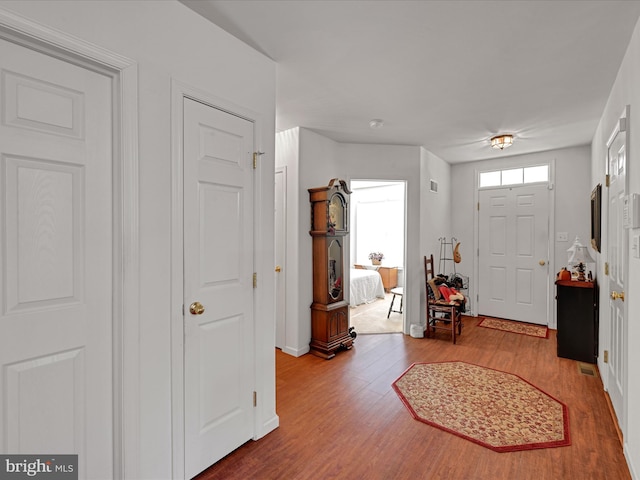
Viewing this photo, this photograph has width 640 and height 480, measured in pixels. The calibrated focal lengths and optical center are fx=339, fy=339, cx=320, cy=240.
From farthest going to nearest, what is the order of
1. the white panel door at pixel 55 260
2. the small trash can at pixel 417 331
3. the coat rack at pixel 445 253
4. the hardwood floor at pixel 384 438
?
the coat rack at pixel 445 253 → the small trash can at pixel 417 331 → the hardwood floor at pixel 384 438 → the white panel door at pixel 55 260

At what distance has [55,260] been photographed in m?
1.40

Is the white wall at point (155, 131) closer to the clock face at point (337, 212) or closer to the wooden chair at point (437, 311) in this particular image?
the clock face at point (337, 212)

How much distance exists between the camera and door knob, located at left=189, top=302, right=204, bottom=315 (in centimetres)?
182

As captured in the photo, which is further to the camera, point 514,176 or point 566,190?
point 514,176

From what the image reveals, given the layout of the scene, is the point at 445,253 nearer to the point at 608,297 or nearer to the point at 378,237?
the point at 608,297

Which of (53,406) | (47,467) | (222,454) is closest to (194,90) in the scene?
(53,406)

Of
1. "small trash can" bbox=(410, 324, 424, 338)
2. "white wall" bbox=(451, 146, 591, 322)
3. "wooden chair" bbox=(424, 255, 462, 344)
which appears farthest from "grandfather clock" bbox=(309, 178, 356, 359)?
"white wall" bbox=(451, 146, 591, 322)

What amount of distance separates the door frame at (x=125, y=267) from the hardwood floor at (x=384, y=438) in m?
0.58

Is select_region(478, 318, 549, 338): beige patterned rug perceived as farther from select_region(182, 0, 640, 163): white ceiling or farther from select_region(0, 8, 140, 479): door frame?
select_region(0, 8, 140, 479): door frame

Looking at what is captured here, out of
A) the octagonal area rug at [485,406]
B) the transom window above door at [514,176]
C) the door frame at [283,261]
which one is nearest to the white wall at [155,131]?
the octagonal area rug at [485,406]

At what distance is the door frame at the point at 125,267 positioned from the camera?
5.00 feet

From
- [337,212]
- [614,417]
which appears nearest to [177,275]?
[337,212]

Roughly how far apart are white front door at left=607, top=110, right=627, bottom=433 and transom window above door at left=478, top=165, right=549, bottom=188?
7.23ft

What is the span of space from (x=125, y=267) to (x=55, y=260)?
254 millimetres
